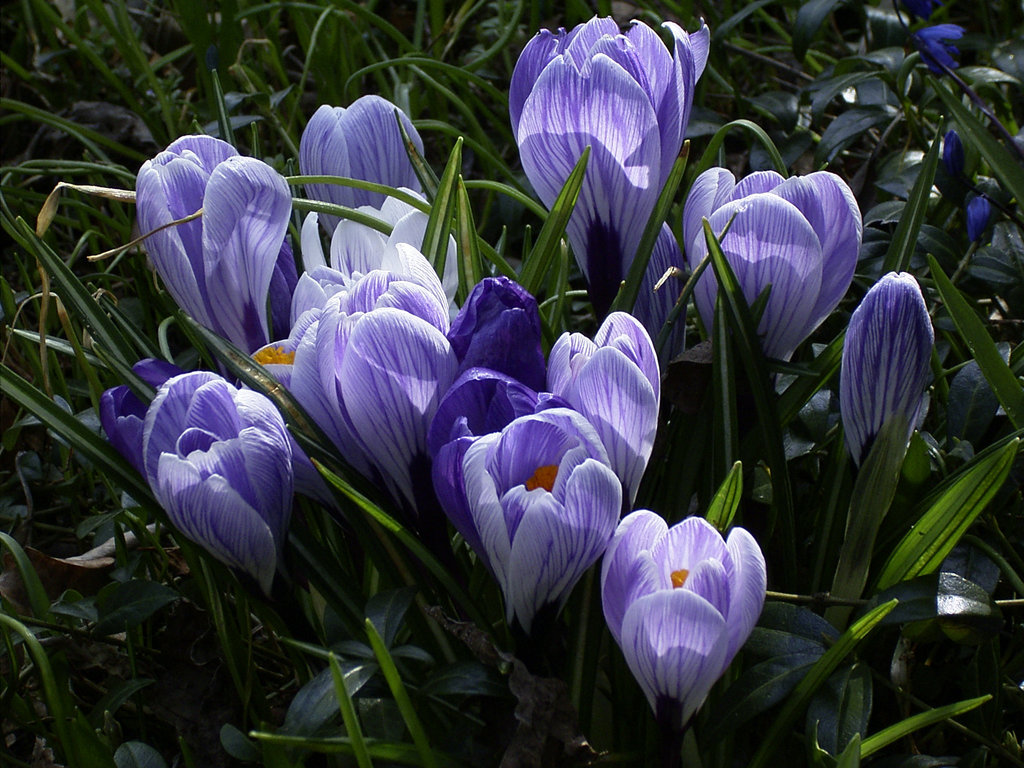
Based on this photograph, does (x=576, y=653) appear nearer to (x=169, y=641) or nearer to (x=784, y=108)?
(x=169, y=641)

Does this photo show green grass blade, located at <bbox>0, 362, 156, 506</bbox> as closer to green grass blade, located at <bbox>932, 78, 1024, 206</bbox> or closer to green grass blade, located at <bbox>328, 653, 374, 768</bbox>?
green grass blade, located at <bbox>328, 653, 374, 768</bbox>

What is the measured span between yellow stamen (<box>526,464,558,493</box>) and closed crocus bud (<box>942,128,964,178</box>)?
838 millimetres

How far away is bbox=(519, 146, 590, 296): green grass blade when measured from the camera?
891 millimetres

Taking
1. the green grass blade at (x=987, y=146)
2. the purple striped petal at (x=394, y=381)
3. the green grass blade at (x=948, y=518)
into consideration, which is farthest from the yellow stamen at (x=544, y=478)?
the green grass blade at (x=987, y=146)

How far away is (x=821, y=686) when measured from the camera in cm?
79

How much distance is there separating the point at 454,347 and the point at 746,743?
42 cm

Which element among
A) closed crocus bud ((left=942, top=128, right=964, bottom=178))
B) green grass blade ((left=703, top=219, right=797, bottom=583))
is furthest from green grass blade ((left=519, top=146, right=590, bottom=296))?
closed crocus bud ((left=942, top=128, right=964, bottom=178))

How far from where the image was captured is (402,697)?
69 centimetres

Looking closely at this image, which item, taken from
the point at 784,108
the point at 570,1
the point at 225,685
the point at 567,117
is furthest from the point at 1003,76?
the point at 225,685

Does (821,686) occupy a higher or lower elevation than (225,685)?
higher

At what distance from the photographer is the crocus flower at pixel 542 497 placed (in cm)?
64

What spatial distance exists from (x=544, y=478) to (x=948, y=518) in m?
0.37

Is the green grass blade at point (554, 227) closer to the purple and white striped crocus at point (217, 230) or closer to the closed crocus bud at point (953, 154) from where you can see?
the purple and white striped crocus at point (217, 230)

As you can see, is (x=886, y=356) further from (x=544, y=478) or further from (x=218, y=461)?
(x=218, y=461)
